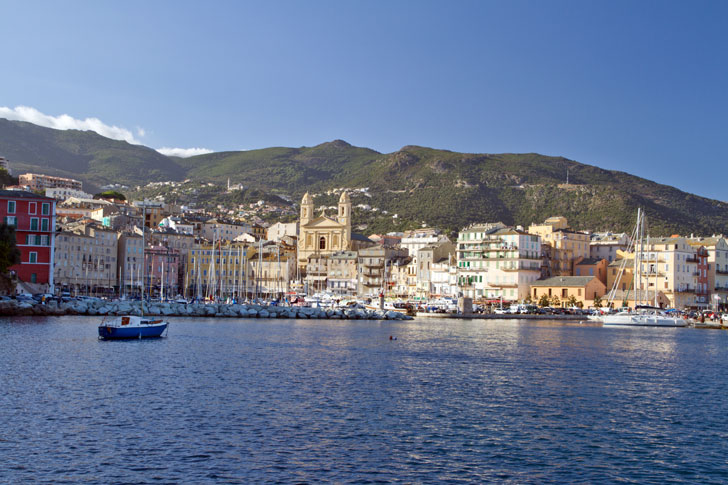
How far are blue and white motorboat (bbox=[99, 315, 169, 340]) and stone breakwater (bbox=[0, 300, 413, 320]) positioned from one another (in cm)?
2168

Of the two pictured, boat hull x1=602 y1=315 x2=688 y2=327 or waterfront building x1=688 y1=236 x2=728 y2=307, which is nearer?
boat hull x1=602 y1=315 x2=688 y2=327

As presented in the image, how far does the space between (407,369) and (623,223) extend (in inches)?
4559

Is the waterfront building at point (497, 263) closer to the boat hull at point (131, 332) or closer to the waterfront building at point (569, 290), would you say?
the waterfront building at point (569, 290)

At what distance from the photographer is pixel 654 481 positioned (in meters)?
17.4

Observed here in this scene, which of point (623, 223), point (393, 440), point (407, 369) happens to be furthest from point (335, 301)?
point (393, 440)

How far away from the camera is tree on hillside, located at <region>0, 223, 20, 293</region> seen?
215 ft

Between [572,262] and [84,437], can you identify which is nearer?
[84,437]

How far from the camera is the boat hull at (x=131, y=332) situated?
152 feet

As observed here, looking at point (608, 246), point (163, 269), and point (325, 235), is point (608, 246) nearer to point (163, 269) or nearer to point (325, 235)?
point (325, 235)

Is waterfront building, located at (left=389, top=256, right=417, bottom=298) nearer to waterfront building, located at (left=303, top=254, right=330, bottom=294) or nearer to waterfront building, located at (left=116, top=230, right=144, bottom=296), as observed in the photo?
waterfront building, located at (left=303, top=254, right=330, bottom=294)

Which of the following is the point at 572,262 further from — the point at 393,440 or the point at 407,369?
the point at 393,440

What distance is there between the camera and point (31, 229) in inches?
2963

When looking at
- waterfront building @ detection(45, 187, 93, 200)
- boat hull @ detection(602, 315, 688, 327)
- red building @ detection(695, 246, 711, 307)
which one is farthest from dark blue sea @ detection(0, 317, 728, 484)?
waterfront building @ detection(45, 187, 93, 200)

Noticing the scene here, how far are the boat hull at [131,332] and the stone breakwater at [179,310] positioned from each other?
22.1 metres
